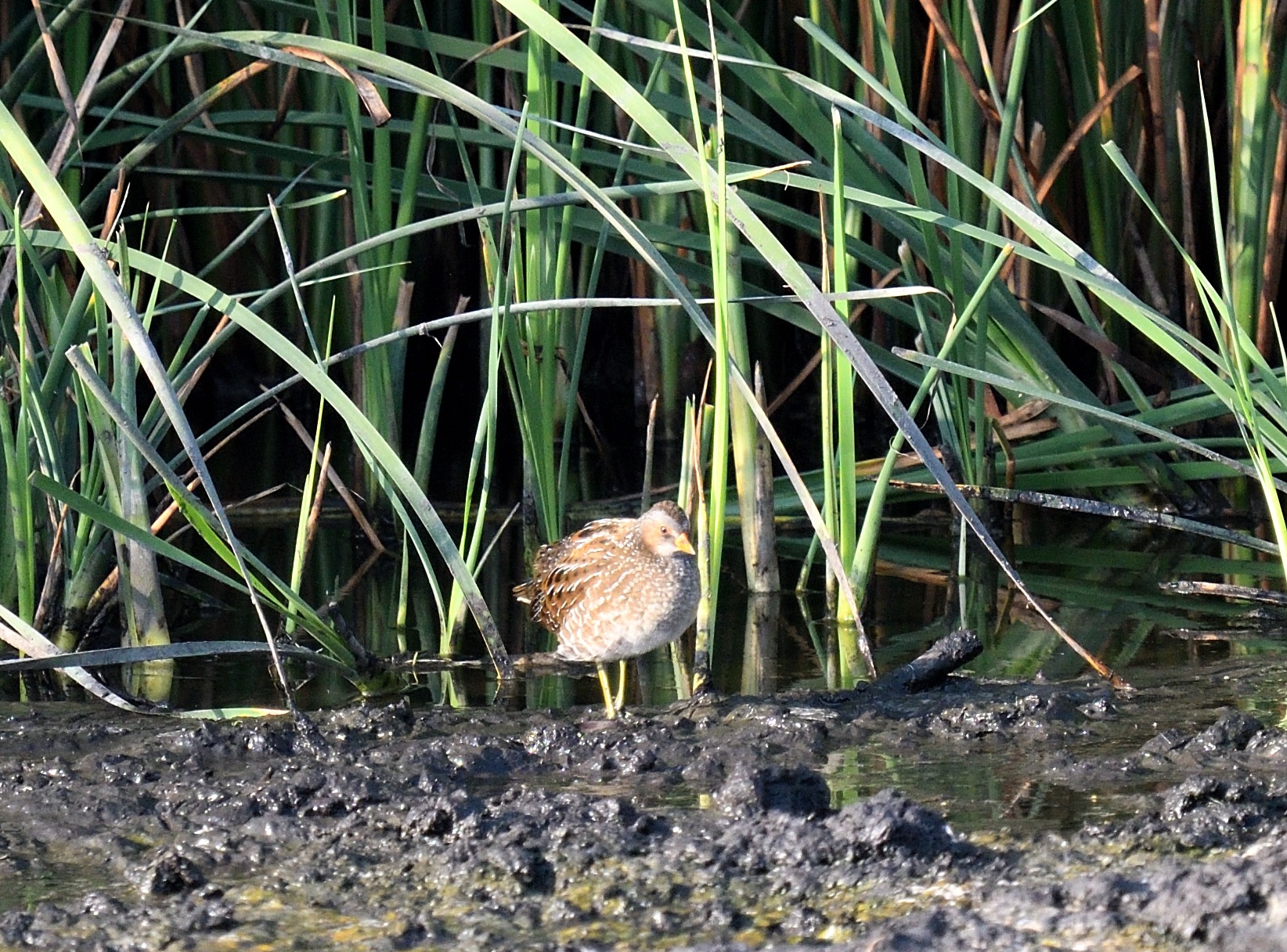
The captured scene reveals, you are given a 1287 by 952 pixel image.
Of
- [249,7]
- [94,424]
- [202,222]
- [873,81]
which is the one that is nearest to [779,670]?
[873,81]

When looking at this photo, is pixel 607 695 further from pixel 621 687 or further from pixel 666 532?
pixel 666 532

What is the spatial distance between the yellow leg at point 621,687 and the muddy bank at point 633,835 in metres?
0.31

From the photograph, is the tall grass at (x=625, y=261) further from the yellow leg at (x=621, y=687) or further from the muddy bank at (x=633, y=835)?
the muddy bank at (x=633, y=835)

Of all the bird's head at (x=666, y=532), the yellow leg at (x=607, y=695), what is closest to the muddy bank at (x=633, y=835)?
the yellow leg at (x=607, y=695)

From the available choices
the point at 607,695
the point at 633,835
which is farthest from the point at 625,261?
the point at 633,835

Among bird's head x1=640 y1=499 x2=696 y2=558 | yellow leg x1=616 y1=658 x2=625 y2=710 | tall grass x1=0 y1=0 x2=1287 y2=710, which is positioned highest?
tall grass x1=0 y1=0 x2=1287 y2=710

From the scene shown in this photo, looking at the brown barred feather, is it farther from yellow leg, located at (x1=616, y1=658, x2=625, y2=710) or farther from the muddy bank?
the muddy bank

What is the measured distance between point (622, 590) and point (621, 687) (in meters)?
0.26

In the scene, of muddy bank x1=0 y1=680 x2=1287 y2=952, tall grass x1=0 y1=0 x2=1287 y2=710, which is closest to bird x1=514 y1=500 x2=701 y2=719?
tall grass x1=0 y1=0 x2=1287 y2=710

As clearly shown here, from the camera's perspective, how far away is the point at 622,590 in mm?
4242

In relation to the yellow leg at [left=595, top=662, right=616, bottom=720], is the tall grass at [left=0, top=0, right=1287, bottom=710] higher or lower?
higher

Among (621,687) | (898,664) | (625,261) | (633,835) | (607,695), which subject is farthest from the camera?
(625,261)

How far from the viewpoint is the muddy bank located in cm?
262

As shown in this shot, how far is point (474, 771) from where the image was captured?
3.58 metres
